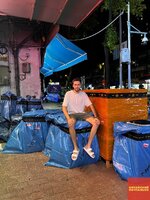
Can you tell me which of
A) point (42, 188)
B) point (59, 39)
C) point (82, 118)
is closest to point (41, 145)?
point (82, 118)

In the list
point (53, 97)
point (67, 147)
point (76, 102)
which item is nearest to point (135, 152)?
point (67, 147)

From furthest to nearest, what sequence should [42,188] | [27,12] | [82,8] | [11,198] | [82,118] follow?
[27,12] < [82,8] < [82,118] < [42,188] < [11,198]

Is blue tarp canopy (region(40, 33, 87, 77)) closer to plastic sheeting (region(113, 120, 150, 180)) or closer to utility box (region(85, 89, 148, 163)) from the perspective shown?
utility box (region(85, 89, 148, 163))

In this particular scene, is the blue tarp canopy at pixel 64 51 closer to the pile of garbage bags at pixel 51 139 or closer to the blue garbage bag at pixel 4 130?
the pile of garbage bags at pixel 51 139

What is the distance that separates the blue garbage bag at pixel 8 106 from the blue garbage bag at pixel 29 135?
56.4 inches

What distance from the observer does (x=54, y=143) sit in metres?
3.94

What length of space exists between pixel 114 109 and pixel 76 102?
78cm

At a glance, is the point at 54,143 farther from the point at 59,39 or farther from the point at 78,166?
the point at 59,39

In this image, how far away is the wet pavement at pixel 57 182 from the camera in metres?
2.83

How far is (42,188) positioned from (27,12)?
4514 mm

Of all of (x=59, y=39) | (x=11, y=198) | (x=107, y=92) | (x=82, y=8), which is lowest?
(x=11, y=198)

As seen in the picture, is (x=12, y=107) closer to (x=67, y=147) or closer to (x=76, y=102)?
(x=76, y=102)

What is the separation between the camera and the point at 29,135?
4594mm

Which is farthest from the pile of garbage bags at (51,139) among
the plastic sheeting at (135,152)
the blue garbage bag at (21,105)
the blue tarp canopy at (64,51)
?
the blue tarp canopy at (64,51)
